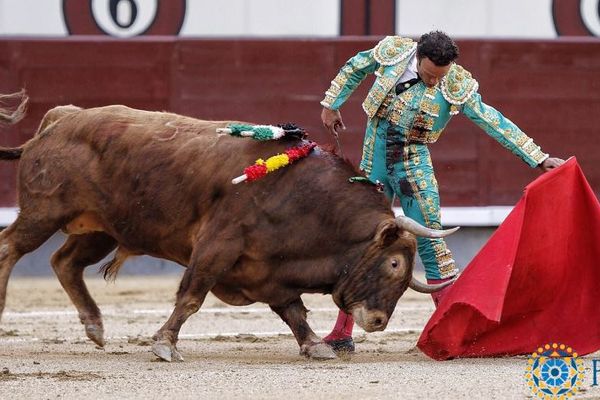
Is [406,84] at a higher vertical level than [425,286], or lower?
higher

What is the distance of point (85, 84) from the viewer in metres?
9.46

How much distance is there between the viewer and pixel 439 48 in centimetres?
545

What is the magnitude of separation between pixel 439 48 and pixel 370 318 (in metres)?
1.00

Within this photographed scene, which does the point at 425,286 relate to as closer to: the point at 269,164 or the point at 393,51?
the point at 269,164

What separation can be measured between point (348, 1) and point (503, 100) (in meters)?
1.24

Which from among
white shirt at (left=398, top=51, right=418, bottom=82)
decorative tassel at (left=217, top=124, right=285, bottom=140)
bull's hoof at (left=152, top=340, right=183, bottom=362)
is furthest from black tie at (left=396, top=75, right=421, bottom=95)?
bull's hoof at (left=152, top=340, right=183, bottom=362)

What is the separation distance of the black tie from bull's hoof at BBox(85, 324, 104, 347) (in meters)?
1.52

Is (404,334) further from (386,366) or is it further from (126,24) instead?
(126,24)

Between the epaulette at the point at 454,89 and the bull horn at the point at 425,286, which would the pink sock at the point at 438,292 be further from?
the epaulette at the point at 454,89

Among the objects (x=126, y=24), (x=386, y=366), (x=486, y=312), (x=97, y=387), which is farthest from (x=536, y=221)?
(x=126, y=24)

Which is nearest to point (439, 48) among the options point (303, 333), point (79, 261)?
point (303, 333)

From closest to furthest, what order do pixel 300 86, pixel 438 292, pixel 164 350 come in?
pixel 164 350 < pixel 438 292 < pixel 300 86

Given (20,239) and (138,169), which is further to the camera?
(20,239)

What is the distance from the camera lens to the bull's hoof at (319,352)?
18.4 ft
